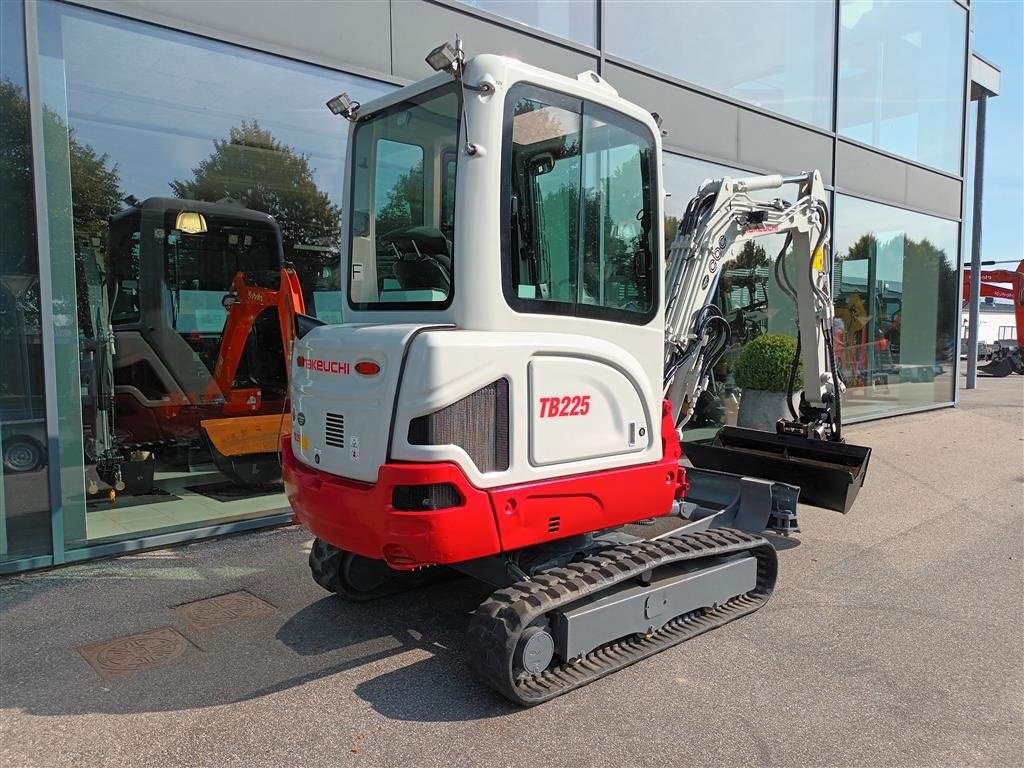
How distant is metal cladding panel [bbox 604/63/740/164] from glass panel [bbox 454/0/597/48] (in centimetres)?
45

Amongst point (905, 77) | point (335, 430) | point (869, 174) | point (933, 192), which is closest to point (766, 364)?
point (869, 174)

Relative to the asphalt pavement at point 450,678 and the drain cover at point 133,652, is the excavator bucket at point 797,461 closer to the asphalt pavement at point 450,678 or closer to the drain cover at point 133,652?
the asphalt pavement at point 450,678

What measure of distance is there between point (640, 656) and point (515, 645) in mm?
838

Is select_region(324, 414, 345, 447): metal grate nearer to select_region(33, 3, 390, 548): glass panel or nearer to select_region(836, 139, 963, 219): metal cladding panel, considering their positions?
select_region(33, 3, 390, 548): glass panel

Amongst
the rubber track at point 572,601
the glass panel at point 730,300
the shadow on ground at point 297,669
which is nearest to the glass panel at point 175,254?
the shadow on ground at point 297,669

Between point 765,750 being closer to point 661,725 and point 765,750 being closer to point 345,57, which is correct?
point 661,725

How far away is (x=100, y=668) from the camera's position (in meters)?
3.68

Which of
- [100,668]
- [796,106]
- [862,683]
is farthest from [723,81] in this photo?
[100,668]

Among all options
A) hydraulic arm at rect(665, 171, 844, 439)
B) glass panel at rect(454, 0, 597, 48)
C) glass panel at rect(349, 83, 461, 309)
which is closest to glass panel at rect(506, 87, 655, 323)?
glass panel at rect(349, 83, 461, 309)

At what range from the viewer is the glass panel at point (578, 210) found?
3496 millimetres

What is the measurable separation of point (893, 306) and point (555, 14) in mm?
8817

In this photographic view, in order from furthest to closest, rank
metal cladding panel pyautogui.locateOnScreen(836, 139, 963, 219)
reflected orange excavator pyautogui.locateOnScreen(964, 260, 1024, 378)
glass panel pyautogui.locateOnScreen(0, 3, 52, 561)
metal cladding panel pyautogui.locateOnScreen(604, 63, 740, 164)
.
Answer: reflected orange excavator pyautogui.locateOnScreen(964, 260, 1024, 378)
metal cladding panel pyautogui.locateOnScreen(836, 139, 963, 219)
metal cladding panel pyautogui.locateOnScreen(604, 63, 740, 164)
glass panel pyautogui.locateOnScreen(0, 3, 52, 561)

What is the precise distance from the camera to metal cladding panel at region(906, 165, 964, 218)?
13.2 m

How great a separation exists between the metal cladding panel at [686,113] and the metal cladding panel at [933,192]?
534cm
